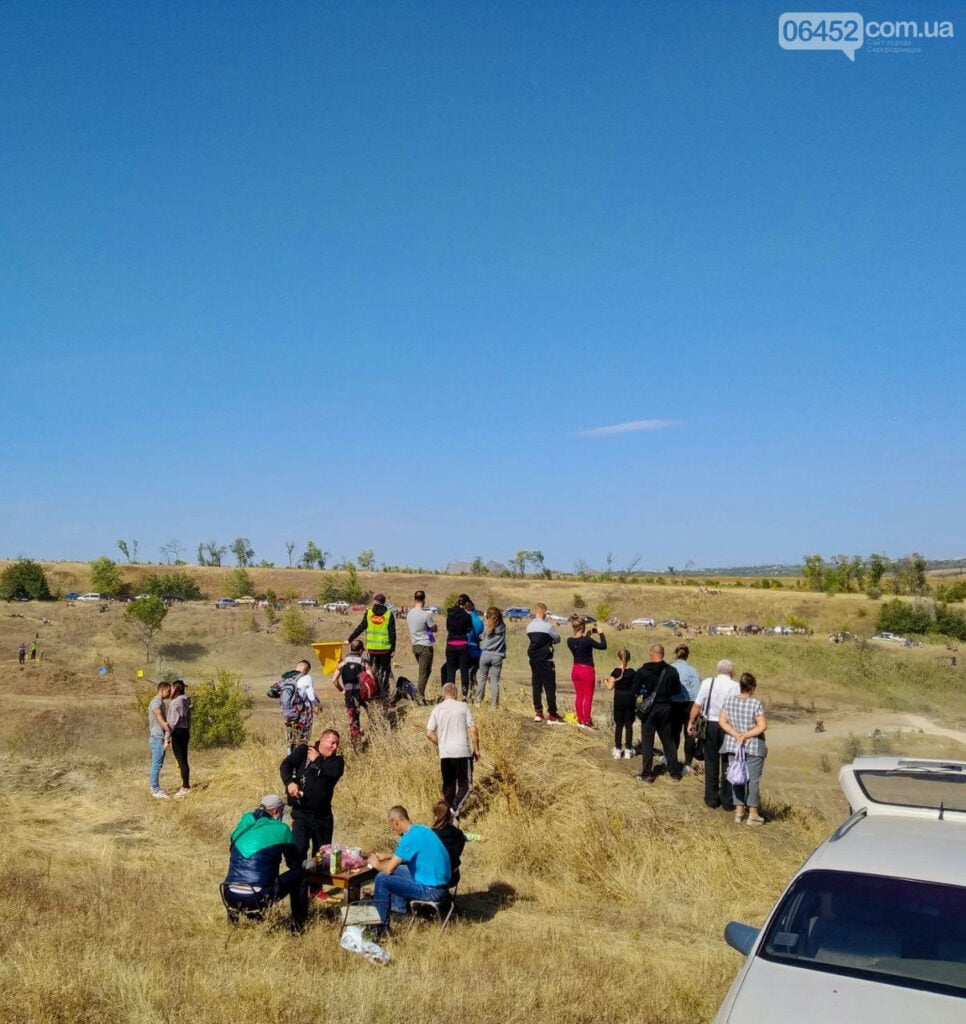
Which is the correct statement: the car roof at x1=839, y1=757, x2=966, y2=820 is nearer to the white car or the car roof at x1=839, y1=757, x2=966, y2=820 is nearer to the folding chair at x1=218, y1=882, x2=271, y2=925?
the white car

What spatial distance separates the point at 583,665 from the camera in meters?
13.5

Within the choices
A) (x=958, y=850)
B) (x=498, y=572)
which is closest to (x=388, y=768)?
(x=958, y=850)

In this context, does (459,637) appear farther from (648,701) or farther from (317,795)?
(317,795)

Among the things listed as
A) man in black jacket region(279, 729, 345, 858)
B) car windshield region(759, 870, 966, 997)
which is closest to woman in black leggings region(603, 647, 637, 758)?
man in black jacket region(279, 729, 345, 858)

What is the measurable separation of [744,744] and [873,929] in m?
6.52

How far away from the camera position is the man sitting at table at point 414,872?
24.1 feet

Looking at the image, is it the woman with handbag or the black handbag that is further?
the black handbag

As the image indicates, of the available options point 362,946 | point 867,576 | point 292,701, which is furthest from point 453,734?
point 867,576

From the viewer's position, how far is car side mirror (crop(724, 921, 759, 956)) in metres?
4.53

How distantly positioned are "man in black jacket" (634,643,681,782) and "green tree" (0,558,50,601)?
65.4 m

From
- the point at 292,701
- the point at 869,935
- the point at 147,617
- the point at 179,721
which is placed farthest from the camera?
the point at 147,617

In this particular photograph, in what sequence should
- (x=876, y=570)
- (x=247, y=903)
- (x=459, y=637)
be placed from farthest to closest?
(x=876, y=570)
(x=459, y=637)
(x=247, y=903)

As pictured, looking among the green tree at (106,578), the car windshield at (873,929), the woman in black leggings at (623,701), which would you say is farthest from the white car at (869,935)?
the green tree at (106,578)

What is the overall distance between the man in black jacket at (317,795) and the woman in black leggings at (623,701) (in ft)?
15.1
